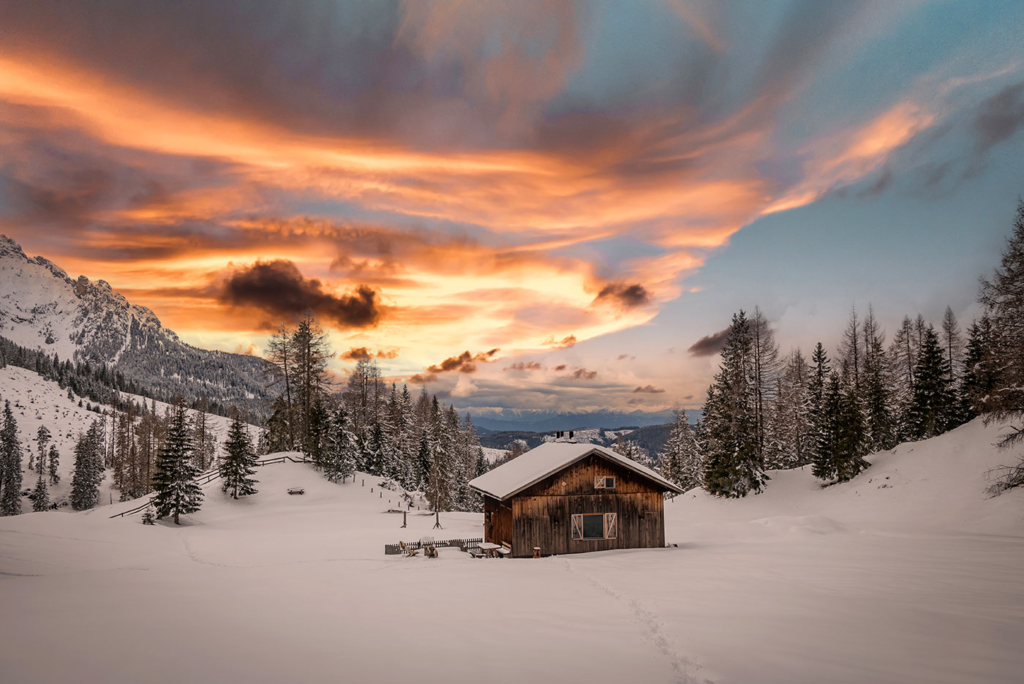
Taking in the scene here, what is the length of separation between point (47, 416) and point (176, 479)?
15617cm

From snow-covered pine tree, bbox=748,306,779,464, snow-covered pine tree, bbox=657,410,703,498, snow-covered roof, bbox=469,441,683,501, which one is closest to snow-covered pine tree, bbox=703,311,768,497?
snow-covered pine tree, bbox=748,306,779,464

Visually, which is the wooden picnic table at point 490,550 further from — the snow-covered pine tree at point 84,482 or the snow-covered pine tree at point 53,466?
the snow-covered pine tree at point 53,466

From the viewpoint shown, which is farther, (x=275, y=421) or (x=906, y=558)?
(x=275, y=421)

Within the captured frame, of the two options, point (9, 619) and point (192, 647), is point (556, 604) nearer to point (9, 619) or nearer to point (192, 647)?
point (192, 647)

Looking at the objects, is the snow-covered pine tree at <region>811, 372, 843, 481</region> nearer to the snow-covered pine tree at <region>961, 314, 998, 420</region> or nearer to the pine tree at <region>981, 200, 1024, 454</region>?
the snow-covered pine tree at <region>961, 314, 998, 420</region>

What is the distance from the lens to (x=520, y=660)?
31.0 feet

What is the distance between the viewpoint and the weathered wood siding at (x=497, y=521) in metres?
27.2

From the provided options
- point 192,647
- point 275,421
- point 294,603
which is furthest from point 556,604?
point 275,421

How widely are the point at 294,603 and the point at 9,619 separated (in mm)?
5575

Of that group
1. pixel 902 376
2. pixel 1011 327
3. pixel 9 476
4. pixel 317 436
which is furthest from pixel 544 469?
pixel 9 476

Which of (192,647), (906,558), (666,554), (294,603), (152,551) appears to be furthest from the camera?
(152,551)

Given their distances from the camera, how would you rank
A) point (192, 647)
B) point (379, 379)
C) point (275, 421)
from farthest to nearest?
1. point (379, 379)
2. point (275, 421)
3. point (192, 647)

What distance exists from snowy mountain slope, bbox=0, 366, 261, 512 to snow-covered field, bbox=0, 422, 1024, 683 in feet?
384

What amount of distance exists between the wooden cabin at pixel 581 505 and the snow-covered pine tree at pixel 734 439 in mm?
A: 21425
